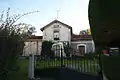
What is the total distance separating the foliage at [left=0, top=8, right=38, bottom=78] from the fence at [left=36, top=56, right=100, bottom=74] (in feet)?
9.73

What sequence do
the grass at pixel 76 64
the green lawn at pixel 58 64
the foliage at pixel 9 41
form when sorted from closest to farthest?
the foliage at pixel 9 41 < the green lawn at pixel 58 64 < the grass at pixel 76 64

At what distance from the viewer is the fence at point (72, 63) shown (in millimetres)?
6743

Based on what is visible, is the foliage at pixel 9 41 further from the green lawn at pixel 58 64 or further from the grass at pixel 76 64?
the grass at pixel 76 64

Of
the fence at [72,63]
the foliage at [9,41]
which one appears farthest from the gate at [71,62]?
the foliage at [9,41]

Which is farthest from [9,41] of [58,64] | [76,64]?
[58,64]

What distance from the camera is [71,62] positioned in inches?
303

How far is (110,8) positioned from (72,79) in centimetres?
613

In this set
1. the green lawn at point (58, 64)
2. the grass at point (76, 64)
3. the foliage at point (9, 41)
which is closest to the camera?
the foliage at point (9, 41)

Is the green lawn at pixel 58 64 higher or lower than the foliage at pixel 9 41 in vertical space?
lower

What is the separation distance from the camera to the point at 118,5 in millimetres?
810

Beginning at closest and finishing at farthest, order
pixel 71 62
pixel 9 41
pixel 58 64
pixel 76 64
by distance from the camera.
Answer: pixel 9 41, pixel 76 64, pixel 71 62, pixel 58 64

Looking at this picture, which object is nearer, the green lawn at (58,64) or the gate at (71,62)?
the green lawn at (58,64)

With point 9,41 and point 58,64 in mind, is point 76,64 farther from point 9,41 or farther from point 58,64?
point 9,41

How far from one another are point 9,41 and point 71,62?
462 centimetres
